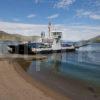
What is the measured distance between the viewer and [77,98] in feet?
46.6

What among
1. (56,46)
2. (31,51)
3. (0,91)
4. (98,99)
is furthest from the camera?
(56,46)

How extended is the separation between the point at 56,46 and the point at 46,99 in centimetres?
5726

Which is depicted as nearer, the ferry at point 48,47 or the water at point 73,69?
the water at point 73,69

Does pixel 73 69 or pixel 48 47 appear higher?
pixel 48 47

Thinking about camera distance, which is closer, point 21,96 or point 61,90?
point 21,96

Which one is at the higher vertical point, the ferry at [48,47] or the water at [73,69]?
the ferry at [48,47]

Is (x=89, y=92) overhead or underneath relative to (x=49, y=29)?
underneath

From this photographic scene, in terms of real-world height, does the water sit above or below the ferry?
below

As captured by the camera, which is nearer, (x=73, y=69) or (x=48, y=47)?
(x=73, y=69)

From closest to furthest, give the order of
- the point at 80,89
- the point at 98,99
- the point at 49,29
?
1. the point at 98,99
2. the point at 80,89
3. the point at 49,29

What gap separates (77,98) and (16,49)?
46.3m

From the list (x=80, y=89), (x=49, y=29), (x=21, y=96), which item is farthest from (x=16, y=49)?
(x=21, y=96)

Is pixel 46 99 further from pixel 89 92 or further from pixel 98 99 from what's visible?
pixel 89 92

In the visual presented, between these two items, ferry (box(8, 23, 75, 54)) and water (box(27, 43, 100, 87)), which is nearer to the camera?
water (box(27, 43, 100, 87))
